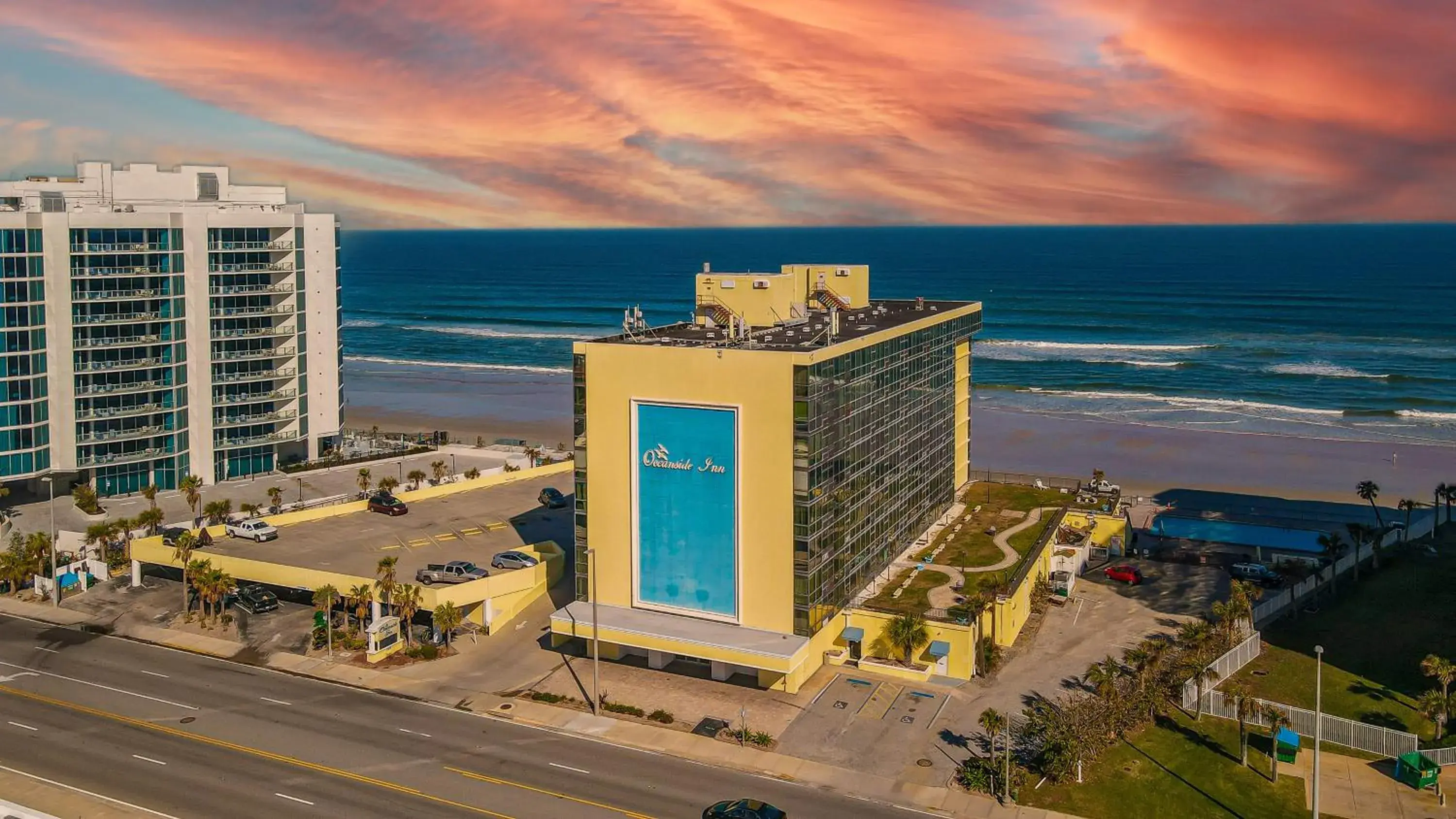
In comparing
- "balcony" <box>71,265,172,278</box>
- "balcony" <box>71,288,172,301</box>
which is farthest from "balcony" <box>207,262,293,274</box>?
"balcony" <box>71,288,172,301</box>

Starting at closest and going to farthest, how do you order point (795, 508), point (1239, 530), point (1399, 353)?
1. point (795, 508)
2. point (1239, 530)
3. point (1399, 353)

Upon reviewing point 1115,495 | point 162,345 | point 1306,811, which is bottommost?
point 1306,811

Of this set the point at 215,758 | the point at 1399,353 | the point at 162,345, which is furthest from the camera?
the point at 1399,353

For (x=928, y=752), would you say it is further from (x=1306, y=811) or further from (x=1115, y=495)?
(x=1115, y=495)

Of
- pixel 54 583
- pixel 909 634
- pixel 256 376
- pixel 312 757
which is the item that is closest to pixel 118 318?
pixel 256 376

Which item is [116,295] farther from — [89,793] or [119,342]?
[89,793]

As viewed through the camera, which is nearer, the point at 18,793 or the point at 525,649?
the point at 18,793

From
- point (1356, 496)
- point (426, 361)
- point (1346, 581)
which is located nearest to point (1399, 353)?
point (1356, 496)
